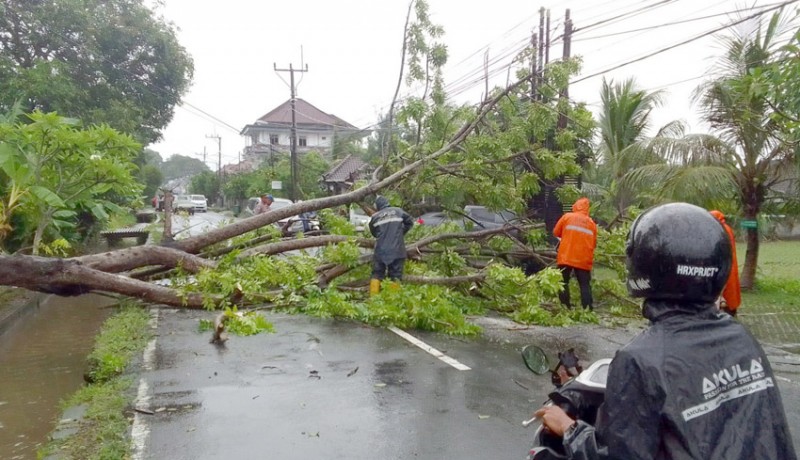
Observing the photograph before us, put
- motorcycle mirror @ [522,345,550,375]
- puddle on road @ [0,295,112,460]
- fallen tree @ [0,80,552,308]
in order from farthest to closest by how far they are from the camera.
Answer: fallen tree @ [0,80,552,308], puddle on road @ [0,295,112,460], motorcycle mirror @ [522,345,550,375]

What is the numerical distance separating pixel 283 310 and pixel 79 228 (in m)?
10.8

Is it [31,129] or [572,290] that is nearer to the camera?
[31,129]

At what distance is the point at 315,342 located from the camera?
24.9 feet

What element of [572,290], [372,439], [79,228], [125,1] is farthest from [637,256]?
[125,1]

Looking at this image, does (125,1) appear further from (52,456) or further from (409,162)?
(52,456)

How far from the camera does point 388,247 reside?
9.19m

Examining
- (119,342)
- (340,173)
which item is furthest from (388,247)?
(340,173)

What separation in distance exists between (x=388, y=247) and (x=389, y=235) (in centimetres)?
17

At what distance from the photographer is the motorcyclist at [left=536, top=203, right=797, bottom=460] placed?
1.63 m

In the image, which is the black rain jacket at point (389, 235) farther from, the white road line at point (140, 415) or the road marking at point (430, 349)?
the white road line at point (140, 415)

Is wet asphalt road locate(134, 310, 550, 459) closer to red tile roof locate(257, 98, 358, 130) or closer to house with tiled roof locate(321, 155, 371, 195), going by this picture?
house with tiled roof locate(321, 155, 371, 195)

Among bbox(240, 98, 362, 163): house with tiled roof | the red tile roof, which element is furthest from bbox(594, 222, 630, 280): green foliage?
the red tile roof

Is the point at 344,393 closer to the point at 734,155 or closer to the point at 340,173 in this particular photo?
the point at 734,155

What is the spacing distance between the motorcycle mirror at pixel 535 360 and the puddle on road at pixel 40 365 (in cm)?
410
